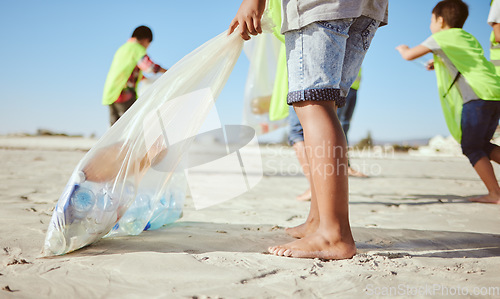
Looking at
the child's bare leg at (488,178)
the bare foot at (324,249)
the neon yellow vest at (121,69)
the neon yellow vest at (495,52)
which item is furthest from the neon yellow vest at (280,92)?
the neon yellow vest at (121,69)

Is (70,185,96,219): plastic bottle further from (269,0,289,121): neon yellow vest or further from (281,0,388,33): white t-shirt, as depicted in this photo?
Result: (269,0,289,121): neon yellow vest

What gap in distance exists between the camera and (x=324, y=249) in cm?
126

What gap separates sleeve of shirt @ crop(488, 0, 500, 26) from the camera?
2.67 meters

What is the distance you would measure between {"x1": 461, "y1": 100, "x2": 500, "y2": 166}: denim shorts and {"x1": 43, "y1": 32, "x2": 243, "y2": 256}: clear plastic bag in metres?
2.20

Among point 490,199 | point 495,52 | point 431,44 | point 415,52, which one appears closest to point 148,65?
point 415,52

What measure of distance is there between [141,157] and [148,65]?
8.81 ft

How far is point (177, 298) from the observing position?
35.6 inches

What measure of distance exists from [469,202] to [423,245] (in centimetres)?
157

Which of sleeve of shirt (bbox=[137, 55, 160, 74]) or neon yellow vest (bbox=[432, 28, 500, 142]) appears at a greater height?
sleeve of shirt (bbox=[137, 55, 160, 74])

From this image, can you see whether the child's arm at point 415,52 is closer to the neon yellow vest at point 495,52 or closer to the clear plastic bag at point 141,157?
the neon yellow vest at point 495,52

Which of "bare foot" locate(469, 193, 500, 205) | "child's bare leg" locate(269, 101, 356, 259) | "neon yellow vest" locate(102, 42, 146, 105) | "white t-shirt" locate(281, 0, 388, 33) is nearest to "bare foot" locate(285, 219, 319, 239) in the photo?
"child's bare leg" locate(269, 101, 356, 259)

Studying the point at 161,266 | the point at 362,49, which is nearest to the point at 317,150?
the point at 362,49

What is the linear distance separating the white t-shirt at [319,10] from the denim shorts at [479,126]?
1939mm

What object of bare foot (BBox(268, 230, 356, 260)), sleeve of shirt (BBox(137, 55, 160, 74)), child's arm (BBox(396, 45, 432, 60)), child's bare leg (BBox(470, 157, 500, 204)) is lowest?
child's bare leg (BBox(470, 157, 500, 204))
